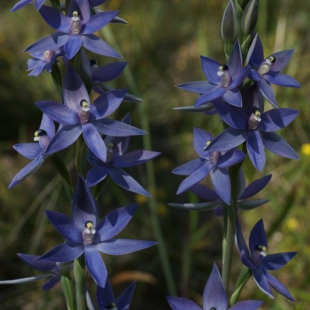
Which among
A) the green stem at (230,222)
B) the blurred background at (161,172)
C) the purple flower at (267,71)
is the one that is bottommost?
the blurred background at (161,172)

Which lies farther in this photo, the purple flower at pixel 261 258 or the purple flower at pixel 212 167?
the purple flower at pixel 261 258

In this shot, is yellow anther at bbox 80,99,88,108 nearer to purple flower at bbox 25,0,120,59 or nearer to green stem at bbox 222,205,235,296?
purple flower at bbox 25,0,120,59

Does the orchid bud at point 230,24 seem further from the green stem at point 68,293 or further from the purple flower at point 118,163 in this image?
the green stem at point 68,293

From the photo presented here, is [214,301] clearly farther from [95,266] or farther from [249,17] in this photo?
[249,17]

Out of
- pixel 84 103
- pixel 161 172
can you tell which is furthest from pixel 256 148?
pixel 161 172

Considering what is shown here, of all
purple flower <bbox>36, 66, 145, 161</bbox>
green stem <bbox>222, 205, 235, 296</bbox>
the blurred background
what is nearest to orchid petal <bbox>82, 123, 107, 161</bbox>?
purple flower <bbox>36, 66, 145, 161</bbox>

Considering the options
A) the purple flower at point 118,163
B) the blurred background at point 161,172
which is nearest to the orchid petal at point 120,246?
the purple flower at point 118,163
